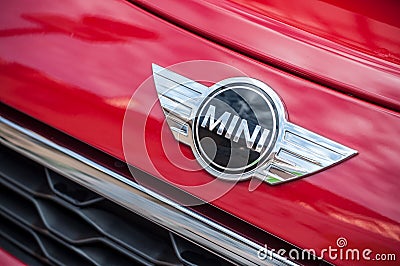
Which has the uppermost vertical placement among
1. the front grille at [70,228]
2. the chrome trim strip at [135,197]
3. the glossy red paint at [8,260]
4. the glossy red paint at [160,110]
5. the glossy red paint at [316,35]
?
the glossy red paint at [316,35]

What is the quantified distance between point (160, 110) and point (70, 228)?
1.01 ft

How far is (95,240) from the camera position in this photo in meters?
0.99

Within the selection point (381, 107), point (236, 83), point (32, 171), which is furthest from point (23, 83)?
point (381, 107)

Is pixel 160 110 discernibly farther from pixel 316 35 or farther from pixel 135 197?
pixel 316 35

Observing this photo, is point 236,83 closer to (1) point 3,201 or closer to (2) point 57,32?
(2) point 57,32

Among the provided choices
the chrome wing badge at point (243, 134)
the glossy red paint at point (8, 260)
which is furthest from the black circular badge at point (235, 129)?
the glossy red paint at point (8, 260)

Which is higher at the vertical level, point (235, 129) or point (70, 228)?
point (235, 129)

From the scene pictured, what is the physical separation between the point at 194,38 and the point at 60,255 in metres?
0.49

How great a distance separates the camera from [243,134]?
0.84 metres

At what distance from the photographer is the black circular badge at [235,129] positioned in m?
0.84

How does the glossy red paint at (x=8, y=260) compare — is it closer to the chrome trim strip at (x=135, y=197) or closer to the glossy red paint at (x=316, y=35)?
the chrome trim strip at (x=135, y=197)

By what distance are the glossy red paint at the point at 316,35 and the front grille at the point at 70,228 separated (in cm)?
34

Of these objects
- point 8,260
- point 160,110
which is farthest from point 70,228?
point 160,110

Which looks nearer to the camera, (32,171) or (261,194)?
(261,194)
